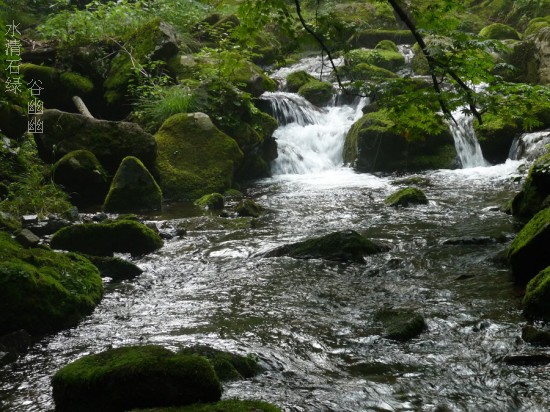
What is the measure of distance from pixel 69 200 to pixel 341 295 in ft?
23.5

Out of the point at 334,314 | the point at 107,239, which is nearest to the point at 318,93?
the point at 107,239

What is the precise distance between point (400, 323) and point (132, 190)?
7.43m

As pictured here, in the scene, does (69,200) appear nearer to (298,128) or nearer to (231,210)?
(231,210)

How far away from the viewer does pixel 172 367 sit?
3.46 meters

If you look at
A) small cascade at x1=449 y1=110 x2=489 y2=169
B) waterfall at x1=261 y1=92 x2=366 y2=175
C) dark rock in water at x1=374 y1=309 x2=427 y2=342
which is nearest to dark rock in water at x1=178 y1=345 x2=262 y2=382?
dark rock in water at x1=374 y1=309 x2=427 y2=342

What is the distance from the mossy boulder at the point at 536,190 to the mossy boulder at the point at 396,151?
Answer: 242 inches

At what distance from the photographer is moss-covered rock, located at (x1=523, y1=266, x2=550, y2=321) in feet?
16.1

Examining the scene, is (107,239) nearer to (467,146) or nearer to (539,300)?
(539,300)

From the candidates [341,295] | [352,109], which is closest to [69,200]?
[341,295]

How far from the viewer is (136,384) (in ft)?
11.2

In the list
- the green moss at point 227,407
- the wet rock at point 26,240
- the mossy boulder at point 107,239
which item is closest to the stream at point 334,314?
the mossy boulder at point 107,239

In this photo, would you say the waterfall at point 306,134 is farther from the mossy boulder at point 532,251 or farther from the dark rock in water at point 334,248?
the mossy boulder at point 532,251

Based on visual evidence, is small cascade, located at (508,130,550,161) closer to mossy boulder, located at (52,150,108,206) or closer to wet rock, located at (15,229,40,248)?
mossy boulder, located at (52,150,108,206)

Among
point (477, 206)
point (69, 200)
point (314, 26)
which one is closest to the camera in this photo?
point (314, 26)
